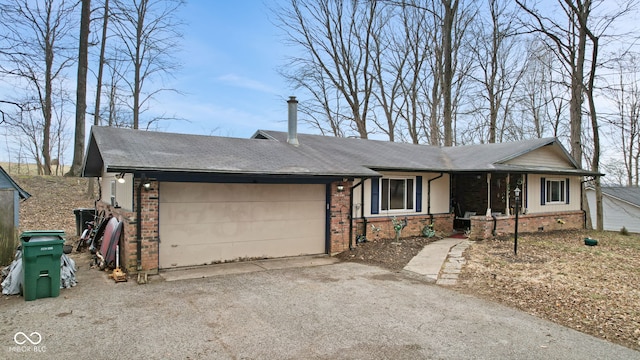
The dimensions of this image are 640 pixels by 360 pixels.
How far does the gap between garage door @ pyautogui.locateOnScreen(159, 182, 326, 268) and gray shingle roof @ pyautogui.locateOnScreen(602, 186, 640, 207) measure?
18263 millimetres

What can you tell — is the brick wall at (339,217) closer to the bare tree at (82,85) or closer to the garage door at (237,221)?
the garage door at (237,221)

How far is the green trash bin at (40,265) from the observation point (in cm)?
553

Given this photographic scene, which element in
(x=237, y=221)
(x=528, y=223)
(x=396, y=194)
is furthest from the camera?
(x=528, y=223)

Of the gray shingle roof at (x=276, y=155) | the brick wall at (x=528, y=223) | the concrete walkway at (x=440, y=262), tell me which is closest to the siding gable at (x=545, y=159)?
the gray shingle roof at (x=276, y=155)

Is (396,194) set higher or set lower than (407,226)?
higher

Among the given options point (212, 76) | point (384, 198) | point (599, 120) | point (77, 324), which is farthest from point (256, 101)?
point (77, 324)

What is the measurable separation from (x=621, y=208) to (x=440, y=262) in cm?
1686

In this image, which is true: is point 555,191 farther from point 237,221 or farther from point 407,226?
point 237,221

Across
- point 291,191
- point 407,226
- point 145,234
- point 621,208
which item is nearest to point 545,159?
point 407,226

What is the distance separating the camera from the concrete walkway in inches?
294

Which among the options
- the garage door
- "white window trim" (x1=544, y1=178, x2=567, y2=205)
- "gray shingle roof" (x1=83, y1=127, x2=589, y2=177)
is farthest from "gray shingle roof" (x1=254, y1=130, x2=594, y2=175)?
the garage door

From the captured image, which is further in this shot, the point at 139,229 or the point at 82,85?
the point at 82,85
